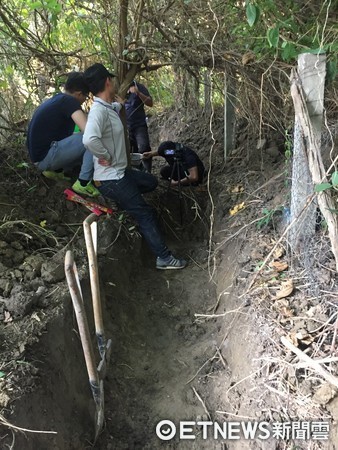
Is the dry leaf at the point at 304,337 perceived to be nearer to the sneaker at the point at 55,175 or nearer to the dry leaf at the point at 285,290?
the dry leaf at the point at 285,290

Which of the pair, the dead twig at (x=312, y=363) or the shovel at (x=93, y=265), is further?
the shovel at (x=93, y=265)

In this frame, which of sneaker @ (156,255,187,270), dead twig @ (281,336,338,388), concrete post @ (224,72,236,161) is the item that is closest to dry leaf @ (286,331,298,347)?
dead twig @ (281,336,338,388)

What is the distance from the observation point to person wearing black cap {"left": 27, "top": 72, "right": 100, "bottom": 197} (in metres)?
3.64

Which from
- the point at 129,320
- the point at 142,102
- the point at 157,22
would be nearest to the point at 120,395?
the point at 129,320

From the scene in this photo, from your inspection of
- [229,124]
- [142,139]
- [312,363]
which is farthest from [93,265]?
[142,139]

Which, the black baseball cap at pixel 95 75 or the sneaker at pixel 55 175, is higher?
the black baseball cap at pixel 95 75

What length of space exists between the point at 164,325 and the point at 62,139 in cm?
219

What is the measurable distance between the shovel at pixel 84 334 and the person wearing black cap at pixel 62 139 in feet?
6.47

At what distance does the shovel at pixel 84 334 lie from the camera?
69.6 inches

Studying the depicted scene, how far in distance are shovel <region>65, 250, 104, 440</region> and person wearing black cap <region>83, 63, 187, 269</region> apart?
5.26ft

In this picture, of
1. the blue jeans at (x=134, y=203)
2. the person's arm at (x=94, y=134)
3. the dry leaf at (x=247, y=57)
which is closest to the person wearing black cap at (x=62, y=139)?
the blue jeans at (x=134, y=203)

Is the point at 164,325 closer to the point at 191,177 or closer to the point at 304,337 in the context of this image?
the point at 304,337

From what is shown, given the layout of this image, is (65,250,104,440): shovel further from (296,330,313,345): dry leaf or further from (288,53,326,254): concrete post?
(288,53,326,254): concrete post

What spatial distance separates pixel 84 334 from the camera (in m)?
1.90
